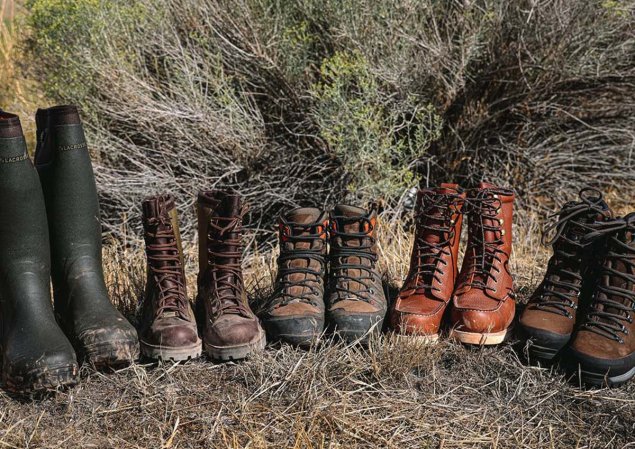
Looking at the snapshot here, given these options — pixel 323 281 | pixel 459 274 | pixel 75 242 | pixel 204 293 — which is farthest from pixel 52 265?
pixel 459 274

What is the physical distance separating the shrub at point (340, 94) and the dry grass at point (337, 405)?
5.86 ft

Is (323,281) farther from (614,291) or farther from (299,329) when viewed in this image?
(614,291)

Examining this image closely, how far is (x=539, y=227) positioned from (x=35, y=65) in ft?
13.5

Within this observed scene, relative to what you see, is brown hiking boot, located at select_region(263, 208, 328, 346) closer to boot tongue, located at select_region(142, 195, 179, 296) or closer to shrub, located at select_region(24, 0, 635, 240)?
boot tongue, located at select_region(142, 195, 179, 296)

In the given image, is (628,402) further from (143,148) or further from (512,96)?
(143,148)

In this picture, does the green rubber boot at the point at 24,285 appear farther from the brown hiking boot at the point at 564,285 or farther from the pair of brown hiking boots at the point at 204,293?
the brown hiking boot at the point at 564,285

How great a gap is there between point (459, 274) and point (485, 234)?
19 cm

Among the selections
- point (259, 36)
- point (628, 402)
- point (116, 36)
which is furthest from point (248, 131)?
point (628, 402)

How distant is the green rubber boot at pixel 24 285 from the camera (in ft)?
6.75

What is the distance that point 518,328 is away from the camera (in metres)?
2.34

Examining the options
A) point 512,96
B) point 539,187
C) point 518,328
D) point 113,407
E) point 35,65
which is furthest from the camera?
point 35,65

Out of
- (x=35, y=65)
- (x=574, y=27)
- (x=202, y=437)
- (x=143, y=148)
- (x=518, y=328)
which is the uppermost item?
(x=574, y=27)

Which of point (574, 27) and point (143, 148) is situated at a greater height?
point (574, 27)

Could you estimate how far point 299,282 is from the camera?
7.91 ft
